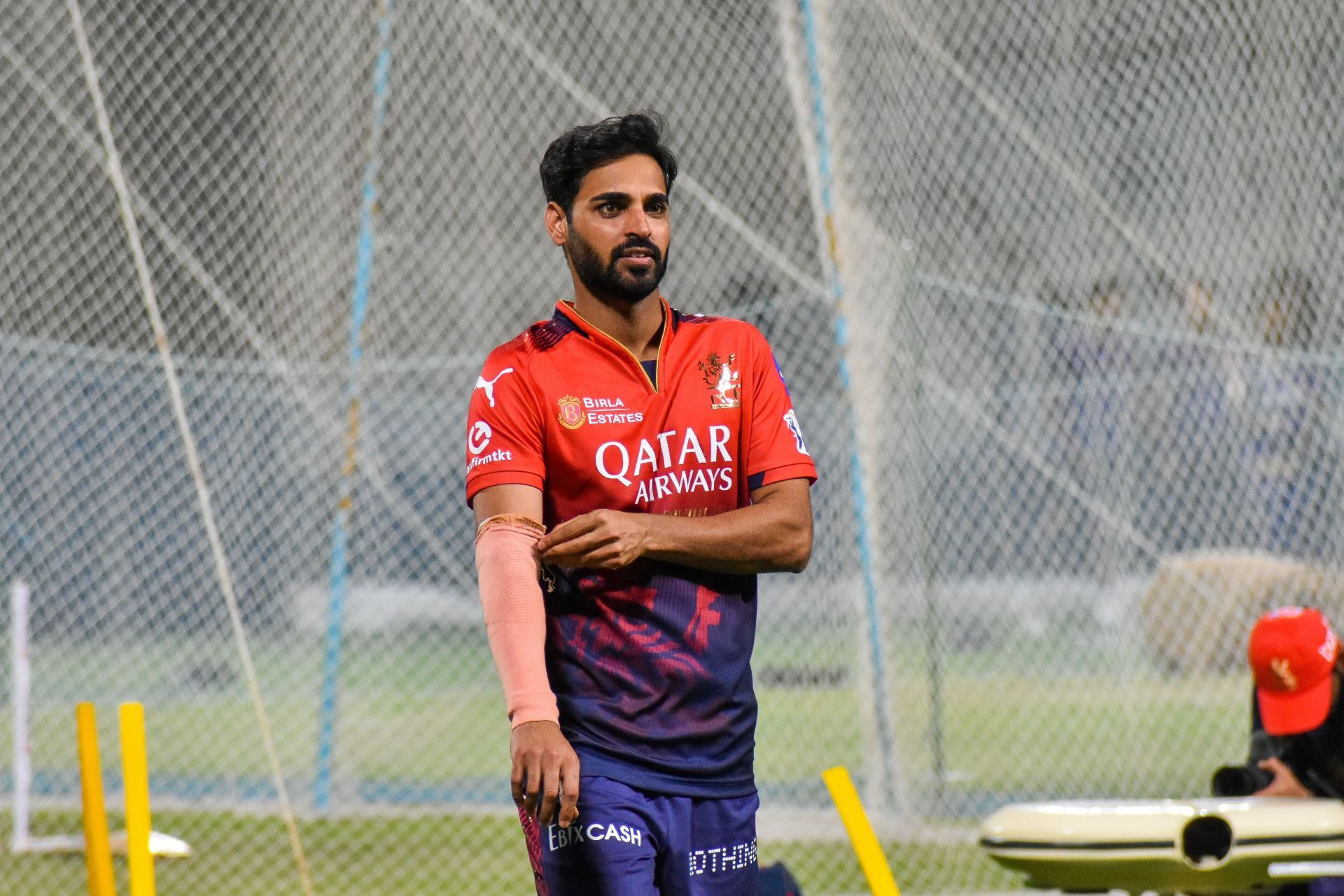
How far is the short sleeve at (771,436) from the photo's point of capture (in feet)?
8.14

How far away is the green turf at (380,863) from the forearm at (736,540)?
3771 mm

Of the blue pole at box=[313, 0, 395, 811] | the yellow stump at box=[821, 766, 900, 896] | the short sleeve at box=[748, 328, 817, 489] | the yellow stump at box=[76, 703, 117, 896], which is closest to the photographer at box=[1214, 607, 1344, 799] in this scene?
the yellow stump at box=[821, 766, 900, 896]

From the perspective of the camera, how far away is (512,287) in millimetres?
7641

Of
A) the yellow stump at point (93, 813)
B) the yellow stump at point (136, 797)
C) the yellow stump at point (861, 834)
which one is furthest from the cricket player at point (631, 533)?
the yellow stump at point (93, 813)

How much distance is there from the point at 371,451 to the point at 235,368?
2.59 ft

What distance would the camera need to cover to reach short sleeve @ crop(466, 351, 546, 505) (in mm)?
2346

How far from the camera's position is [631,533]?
87.7 inches

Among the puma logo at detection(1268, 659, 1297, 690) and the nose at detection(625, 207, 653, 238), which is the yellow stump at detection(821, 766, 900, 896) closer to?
the nose at detection(625, 207, 653, 238)

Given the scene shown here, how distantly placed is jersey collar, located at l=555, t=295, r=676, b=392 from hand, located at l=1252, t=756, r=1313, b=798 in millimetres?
2425

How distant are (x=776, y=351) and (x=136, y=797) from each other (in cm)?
486

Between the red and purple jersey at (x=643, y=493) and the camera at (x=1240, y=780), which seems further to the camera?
the camera at (x=1240, y=780)

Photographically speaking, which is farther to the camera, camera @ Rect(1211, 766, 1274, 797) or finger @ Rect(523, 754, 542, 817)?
camera @ Rect(1211, 766, 1274, 797)

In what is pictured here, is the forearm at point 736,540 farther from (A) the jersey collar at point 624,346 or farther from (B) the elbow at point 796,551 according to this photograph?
(A) the jersey collar at point 624,346

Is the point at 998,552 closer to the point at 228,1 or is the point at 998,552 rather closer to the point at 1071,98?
the point at 1071,98
